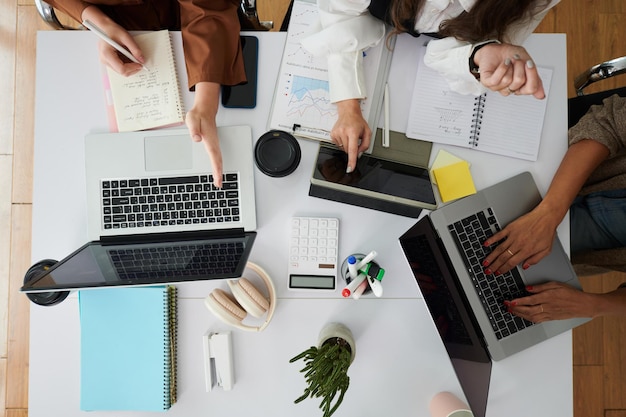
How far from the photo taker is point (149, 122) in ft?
3.53

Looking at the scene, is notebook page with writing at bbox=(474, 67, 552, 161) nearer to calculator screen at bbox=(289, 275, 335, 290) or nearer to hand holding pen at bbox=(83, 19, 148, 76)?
calculator screen at bbox=(289, 275, 335, 290)

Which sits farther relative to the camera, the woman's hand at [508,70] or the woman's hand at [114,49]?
the woman's hand at [114,49]

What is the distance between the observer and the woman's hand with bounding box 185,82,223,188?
1007 millimetres

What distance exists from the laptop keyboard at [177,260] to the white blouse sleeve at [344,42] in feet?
1.45

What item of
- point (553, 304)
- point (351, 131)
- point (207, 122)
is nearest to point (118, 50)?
point (207, 122)

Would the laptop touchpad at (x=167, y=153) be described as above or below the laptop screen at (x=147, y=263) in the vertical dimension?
above

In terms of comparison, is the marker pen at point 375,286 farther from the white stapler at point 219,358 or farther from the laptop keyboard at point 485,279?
the white stapler at point 219,358

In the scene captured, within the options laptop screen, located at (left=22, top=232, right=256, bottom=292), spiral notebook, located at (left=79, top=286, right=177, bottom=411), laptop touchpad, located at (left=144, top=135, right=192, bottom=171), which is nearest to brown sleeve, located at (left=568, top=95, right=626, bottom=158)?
laptop screen, located at (left=22, top=232, right=256, bottom=292)

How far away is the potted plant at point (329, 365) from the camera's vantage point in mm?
897

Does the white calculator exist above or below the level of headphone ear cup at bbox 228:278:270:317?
above

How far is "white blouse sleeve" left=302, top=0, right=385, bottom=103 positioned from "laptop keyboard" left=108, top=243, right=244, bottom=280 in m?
0.44

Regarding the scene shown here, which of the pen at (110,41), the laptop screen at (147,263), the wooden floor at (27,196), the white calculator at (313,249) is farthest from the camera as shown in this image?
the wooden floor at (27,196)

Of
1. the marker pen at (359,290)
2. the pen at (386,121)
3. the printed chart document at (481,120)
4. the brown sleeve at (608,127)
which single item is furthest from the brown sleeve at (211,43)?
→ the brown sleeve at (608,127)

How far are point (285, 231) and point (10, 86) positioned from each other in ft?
4.73
